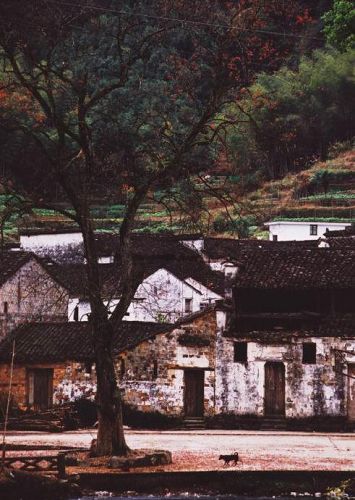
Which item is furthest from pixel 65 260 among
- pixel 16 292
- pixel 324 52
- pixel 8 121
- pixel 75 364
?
pixel 324 52

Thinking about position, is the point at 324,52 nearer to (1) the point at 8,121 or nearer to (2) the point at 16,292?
(2) the point at 16,292

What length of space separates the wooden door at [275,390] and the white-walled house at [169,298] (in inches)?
520

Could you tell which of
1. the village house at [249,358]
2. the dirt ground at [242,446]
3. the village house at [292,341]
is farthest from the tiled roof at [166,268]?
the dirt ground at [242,446]

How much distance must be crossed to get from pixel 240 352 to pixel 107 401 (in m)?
13.7

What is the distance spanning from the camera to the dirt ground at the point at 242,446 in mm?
30316

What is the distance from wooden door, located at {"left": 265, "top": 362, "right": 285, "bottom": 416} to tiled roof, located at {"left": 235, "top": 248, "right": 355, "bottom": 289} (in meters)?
2.79

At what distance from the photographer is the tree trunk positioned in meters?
30.7

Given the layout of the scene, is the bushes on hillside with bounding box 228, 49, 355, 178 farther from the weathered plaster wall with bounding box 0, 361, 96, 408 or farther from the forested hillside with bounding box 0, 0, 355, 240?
the weathered plaster wall with bounding box 0, 361, 96, 408

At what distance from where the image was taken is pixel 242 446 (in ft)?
117

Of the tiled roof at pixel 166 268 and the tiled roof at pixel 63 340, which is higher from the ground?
the tiled roof at pixel 166 268

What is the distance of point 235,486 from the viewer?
28438 millimetres

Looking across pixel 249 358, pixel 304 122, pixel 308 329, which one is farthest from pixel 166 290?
pixel 304 122

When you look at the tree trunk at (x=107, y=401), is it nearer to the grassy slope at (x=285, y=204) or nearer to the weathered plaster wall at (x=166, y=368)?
the weathered plaster wall at (x=166, y=368)

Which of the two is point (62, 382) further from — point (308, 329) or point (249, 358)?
point (308, 329)
